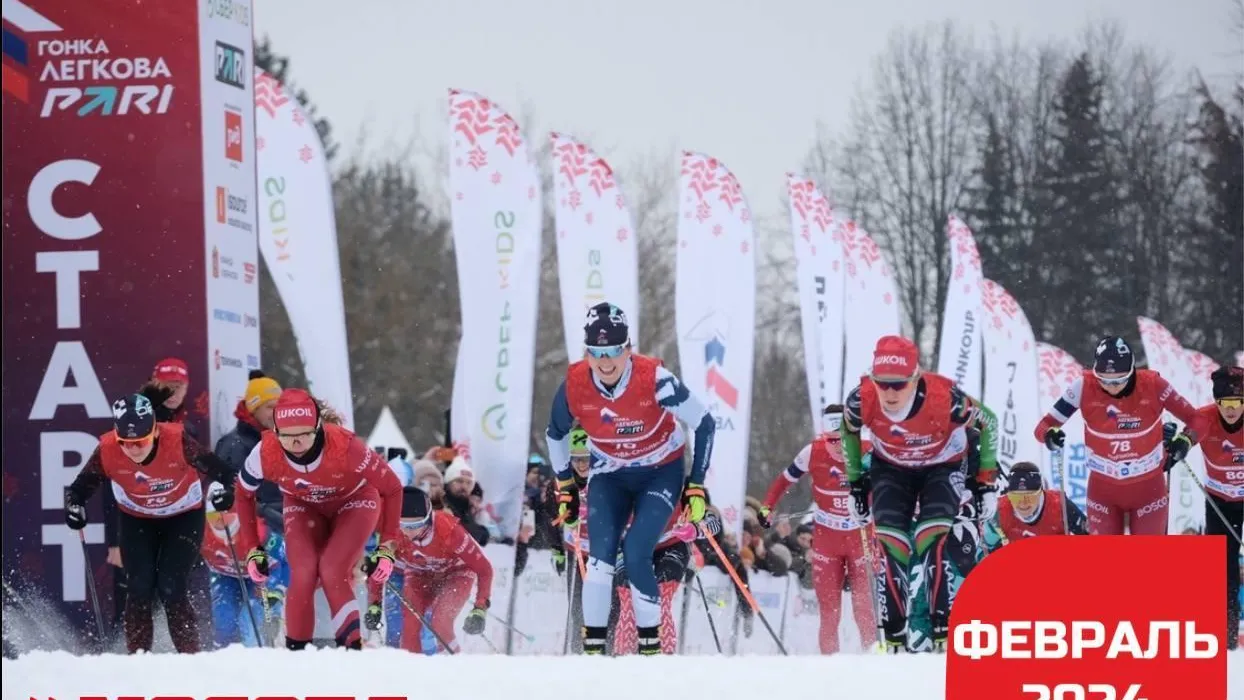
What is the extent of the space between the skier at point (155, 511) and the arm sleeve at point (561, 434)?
7.17 ft

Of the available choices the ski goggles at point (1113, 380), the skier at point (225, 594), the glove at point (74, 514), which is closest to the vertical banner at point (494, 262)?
the skier at point (225, 594)

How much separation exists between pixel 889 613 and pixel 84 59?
22.6 ft

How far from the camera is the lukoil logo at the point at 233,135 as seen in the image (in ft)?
41.4

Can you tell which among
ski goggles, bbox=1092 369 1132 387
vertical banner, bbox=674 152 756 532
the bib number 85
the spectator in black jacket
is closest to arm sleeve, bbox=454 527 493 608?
the spectator in black jacket

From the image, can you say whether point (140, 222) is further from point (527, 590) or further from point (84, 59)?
point (527, 590)

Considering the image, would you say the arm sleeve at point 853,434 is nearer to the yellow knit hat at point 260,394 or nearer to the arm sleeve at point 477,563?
the arm sleeve at point 477,563

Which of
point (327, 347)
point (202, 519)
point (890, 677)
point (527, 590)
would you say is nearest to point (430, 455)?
point (327, 347)

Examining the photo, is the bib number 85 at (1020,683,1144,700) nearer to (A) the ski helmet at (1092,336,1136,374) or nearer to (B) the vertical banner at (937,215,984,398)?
(A) the ski helmet at (1092,336,1136,374)

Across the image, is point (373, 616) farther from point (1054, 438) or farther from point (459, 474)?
point (1054, 438)

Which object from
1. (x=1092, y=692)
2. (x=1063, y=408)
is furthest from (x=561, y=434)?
(x=1092, y=692)

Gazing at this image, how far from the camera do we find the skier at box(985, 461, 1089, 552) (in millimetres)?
12109

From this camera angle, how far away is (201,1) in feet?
41.0

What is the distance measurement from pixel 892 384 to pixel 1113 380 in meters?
2.36

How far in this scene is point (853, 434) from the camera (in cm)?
954
